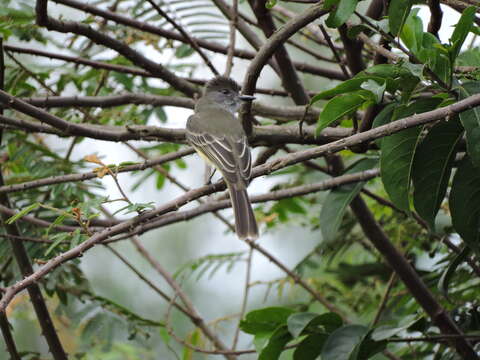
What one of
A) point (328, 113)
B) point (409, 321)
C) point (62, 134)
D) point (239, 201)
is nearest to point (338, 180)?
point (239, 201)

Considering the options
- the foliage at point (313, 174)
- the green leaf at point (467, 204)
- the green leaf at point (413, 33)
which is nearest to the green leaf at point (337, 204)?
the foliage at point (313, 174)

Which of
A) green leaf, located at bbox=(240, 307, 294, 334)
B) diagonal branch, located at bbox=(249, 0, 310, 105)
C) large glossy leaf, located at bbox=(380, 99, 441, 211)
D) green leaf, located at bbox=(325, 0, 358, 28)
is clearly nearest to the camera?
green leaf, located at bbox=(325, 0, 358, 28)

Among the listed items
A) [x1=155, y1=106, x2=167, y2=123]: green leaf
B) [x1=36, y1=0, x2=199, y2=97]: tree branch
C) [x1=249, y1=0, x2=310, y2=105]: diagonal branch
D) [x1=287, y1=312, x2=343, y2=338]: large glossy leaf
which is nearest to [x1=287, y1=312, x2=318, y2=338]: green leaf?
[x1=287, y1=312, x2=343, y2=338]: large glossy leaf

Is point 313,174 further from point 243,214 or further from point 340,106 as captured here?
point 340,106

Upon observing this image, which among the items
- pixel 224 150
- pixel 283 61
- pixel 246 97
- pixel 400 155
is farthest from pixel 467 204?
pixel 224 150

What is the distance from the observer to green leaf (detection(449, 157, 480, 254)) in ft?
8.94

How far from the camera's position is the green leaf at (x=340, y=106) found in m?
2.48

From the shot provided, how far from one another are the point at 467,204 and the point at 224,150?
1.58 metres

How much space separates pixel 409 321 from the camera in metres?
3.32

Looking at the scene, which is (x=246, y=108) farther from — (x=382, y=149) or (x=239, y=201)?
(x=382, y=149)

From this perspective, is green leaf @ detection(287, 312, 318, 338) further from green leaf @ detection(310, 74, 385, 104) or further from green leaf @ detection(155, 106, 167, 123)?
green leaf @ detection(155, 106, 167, 123)

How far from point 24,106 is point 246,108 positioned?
1.05m

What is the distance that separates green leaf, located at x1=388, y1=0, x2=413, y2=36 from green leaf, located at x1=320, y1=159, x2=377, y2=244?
1.05m

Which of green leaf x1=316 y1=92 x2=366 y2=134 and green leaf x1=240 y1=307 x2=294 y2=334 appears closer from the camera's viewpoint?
green leaf x1=316 y1=92 x2=366 y2=134
